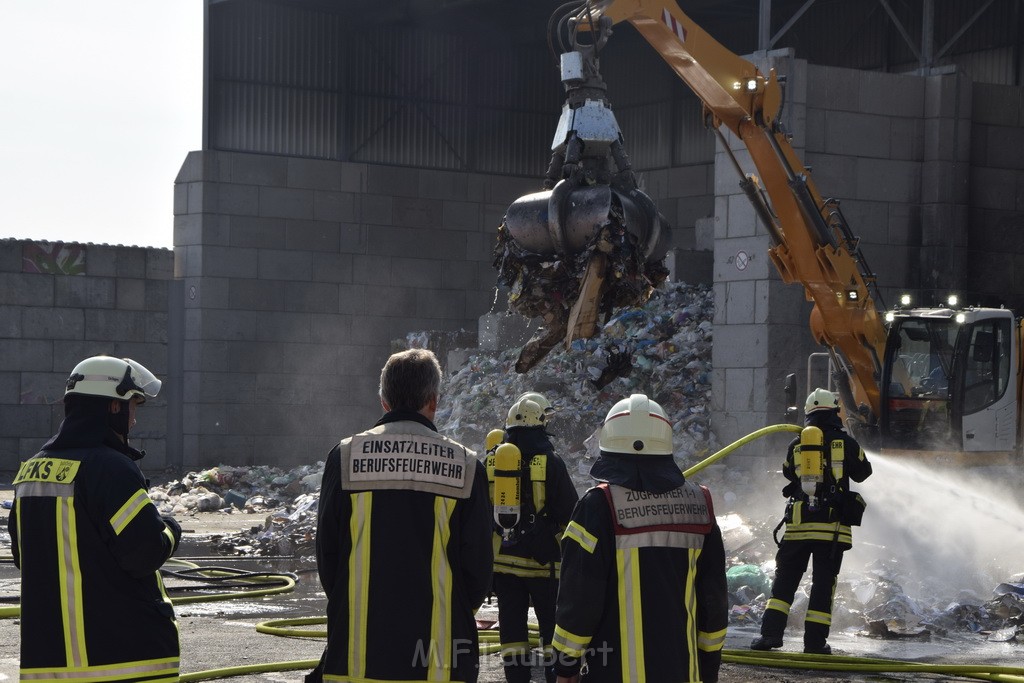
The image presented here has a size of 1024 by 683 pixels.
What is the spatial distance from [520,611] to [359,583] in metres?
2.89

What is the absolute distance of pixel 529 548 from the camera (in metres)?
6.75

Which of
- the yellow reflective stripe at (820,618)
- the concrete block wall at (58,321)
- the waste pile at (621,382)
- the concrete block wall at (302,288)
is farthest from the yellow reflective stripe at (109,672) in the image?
the concrete block wall at (302,288)

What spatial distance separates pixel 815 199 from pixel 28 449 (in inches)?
Answer: 545

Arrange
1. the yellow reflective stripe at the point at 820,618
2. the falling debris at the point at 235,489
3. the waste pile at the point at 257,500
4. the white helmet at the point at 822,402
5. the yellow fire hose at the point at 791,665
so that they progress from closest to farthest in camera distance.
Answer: the yellow fire hose at the point at 791,665, the yellow reflective stripe at the point at 820,618, the white helmet at the point at 822,402, the waste pile at the point at 257,500, the falling debris at the point at 235,489

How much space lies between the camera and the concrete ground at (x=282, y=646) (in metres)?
7.65

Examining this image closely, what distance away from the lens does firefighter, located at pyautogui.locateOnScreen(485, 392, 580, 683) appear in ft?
22.1

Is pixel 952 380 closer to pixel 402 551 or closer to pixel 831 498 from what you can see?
pixel 831 498

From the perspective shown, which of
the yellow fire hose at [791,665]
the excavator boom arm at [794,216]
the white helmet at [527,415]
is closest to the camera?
the white helmet at [527,415]

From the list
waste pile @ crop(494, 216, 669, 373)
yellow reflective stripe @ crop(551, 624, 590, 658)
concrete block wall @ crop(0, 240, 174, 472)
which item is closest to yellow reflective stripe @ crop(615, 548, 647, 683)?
yellow reflective stripe @ crop(551, 624, 590, 658)

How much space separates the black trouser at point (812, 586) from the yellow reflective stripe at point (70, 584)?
5.35m

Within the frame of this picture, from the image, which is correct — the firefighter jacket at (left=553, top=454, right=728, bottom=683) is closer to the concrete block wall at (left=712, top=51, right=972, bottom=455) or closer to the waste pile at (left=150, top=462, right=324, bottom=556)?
the waste pile at (left=150, top=462, right=324, bottom=556)

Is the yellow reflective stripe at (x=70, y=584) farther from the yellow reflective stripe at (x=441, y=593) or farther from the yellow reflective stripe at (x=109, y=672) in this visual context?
the yellow reflective stripe at (x=441, y=593)

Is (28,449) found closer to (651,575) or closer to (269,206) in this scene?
(269,206)

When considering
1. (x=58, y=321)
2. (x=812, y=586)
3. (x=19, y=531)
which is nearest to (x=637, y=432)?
(x=19, y=531)
